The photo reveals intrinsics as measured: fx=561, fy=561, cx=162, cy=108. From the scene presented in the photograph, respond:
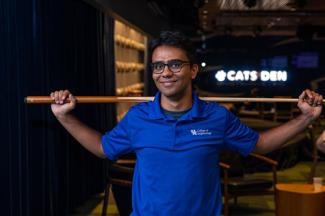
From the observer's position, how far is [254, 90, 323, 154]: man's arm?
2.45 meters

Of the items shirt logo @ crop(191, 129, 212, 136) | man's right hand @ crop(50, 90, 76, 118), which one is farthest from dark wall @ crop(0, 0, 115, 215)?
shirt logo @ crop(191, 129, 212, 136)

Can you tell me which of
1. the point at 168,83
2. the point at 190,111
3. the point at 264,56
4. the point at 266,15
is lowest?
the point at 190,111

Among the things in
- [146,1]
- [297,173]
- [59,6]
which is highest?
[146,1]

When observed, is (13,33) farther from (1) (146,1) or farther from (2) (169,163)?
(1) (146,1)

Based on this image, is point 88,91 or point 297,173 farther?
point 297,173

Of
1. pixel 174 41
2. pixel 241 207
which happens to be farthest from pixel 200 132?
pixel 241 207

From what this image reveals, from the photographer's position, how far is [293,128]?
247 cm

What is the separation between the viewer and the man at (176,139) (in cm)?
215

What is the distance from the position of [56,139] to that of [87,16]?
1693mm

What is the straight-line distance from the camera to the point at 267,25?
17.8m

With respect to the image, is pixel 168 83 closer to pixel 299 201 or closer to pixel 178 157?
pixel 178 157

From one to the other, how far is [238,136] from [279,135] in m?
0.23

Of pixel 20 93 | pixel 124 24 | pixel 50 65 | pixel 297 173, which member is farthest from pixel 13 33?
pixel 297 173

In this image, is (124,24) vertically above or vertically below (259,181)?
above
